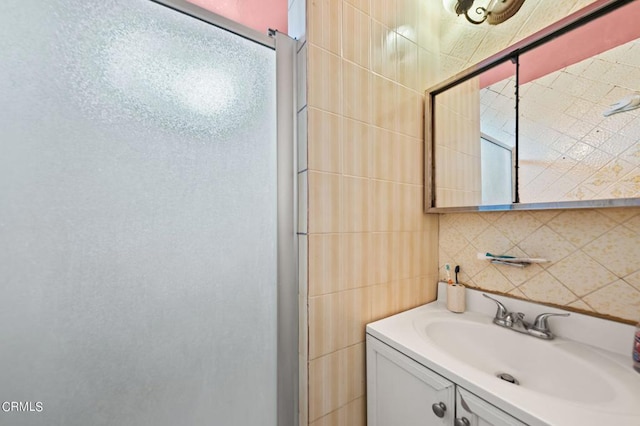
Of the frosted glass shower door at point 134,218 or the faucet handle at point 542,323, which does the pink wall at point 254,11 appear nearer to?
the frosted glass shower door at point 134,218

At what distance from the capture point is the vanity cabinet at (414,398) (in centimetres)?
61

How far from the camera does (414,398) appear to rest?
757 mm

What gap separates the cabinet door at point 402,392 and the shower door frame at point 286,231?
0.30 metres

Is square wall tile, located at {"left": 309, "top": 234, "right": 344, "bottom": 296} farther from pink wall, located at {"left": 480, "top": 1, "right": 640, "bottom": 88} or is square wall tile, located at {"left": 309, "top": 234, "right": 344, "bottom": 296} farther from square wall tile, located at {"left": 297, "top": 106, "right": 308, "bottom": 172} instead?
pink wall, located at {"left": 480, "top": 1, "right": 640, "bottom": 88}

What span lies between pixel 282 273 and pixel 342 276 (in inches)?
8.9

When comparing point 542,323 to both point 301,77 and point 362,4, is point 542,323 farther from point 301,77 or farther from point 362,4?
point 362,4

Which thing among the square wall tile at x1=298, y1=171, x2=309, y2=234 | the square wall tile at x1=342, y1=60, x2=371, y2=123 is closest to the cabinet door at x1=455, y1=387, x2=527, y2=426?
the square wall tile at x1=298, y1=171, x2=309, y2=234

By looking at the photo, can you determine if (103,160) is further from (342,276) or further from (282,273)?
(342,276)

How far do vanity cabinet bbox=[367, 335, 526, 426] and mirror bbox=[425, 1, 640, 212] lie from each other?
25.6 inches

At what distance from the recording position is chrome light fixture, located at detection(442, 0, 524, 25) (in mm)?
1008

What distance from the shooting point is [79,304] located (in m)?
0.58

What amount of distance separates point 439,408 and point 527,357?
1.36ft
